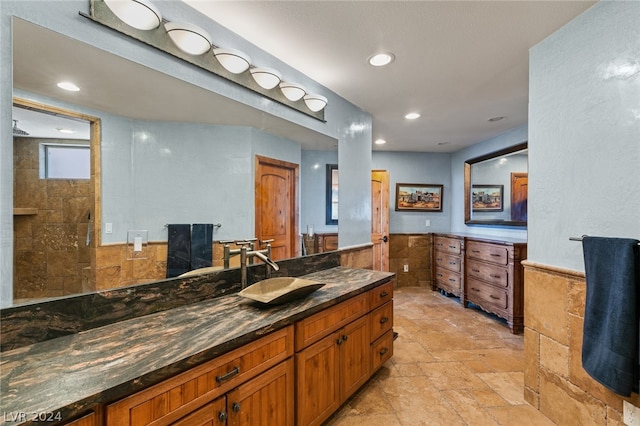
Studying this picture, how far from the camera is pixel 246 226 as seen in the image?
1.88 metres

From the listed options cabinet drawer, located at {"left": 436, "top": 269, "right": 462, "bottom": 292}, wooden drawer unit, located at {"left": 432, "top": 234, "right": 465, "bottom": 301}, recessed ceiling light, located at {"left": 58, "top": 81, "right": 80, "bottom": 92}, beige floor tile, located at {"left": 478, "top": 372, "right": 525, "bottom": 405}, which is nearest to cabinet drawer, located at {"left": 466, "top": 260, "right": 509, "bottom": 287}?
wooden drawer unit, located at {"left": 432, "top": 234, "right": 465, "bottom": 301}

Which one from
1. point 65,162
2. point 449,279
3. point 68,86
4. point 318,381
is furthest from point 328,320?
point 449,279

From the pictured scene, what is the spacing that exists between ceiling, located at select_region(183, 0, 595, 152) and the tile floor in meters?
2.45

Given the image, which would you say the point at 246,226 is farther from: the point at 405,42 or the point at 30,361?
the point at 405,42

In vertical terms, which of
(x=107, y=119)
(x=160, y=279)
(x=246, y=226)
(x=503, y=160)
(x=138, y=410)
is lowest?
(x=138, y=410)

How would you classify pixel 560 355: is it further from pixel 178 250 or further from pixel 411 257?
pixel 411 257

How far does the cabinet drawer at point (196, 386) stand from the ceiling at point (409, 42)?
1732mm

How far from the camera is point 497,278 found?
349 centimetres

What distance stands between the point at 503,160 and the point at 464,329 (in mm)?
2451

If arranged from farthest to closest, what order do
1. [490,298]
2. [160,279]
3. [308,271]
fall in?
[490,298] → [308,271] → [160,279]

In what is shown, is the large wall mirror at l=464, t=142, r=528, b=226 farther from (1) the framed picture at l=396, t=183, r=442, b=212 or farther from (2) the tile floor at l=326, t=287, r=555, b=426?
(2) the tile floor at l=326, t=287, r=555, b=426

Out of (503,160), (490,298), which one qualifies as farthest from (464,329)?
(503,160)

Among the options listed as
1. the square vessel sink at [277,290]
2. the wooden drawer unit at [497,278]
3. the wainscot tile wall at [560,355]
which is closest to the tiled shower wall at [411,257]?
the wooden drawer unit at [497,278]

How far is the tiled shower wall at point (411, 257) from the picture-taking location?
5.13 meters
